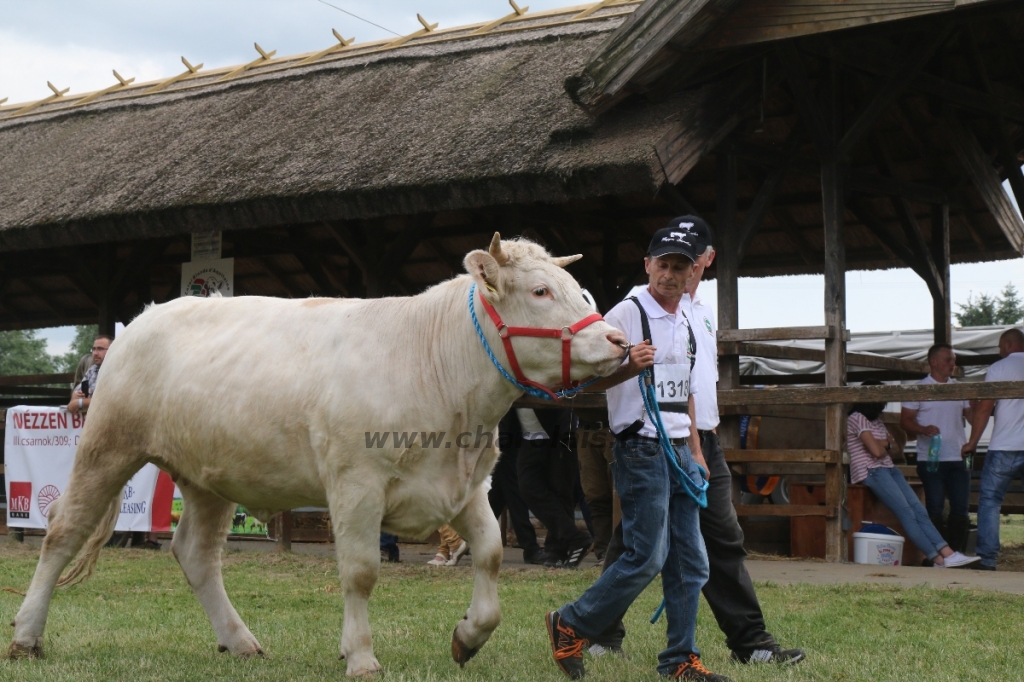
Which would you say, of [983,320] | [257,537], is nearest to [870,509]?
[257,537]

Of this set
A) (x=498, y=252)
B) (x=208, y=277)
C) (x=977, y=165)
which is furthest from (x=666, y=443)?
(x=208, y=277)

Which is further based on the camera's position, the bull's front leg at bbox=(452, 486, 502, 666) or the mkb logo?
the mkb logo

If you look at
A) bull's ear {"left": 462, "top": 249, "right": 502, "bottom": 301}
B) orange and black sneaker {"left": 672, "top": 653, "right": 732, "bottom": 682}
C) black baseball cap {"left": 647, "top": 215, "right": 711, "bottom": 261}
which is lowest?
orange and black sneaker {"left": 672, "top": 653, "right": 732, "bottom": 682}

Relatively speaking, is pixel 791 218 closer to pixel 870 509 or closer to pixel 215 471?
pixel 870 509

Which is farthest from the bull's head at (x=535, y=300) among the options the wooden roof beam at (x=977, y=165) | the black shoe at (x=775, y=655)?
the wooden roof beam at (x=977, y=165)

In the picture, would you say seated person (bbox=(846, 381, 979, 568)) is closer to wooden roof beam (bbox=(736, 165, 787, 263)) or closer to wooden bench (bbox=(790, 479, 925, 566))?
wooden bench (bbox=(790, 479, 925, 566))

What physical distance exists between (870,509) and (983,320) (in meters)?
46.1

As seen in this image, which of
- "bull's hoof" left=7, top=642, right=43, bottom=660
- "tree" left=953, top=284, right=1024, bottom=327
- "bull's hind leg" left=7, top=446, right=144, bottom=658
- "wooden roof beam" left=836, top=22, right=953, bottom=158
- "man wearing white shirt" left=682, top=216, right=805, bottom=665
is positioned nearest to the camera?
"man wearing white shirt" left=682, top=216, right=805, bottom=665

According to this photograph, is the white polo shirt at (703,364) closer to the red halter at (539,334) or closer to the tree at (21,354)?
the red halter at (539,334)

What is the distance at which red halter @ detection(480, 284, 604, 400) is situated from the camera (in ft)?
16.3

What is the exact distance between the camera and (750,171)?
13188mm

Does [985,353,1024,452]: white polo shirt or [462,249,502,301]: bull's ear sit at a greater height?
[462,249,502,301]: bull's ear

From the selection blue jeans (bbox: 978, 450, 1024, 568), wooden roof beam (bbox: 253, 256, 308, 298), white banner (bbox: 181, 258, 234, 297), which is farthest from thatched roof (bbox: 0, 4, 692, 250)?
blue jeans (bbox: 978, 450, 1024, 568)

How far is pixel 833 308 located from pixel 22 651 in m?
7.01
